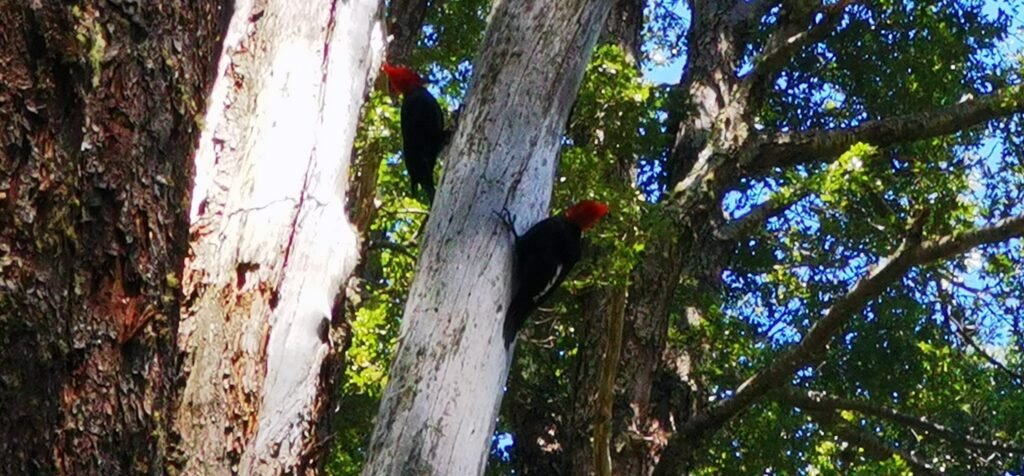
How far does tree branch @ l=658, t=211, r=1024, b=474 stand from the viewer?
6109mm

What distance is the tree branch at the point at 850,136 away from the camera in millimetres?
7715

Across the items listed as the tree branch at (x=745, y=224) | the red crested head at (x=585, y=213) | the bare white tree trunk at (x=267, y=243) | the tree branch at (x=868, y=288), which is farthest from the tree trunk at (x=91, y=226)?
the tree branch at (x=745, y=224)

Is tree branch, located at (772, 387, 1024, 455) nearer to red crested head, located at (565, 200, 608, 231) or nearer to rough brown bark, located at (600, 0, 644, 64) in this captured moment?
rough brown bark, located at (600, 0, 644, 64)

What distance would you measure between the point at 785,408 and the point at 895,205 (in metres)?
1.56

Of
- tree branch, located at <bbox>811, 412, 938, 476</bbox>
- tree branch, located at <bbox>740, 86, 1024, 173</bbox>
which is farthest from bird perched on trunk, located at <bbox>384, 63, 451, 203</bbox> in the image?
tree branch, located at <bbox>811, 412, 938, 476</bbox>

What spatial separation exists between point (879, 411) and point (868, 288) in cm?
141

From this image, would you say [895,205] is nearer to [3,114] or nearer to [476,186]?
[476,186]

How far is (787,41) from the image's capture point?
824 centimetres

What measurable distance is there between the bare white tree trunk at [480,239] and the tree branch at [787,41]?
13.2 feet

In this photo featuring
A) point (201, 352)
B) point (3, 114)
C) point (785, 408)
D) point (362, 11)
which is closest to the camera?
point (3, 114)

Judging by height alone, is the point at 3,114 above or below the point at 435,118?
below

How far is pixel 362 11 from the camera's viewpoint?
4180 millimetres

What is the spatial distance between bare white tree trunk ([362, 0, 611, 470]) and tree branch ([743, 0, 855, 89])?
13.2 ft

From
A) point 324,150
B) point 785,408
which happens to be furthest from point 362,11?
point 785,408
